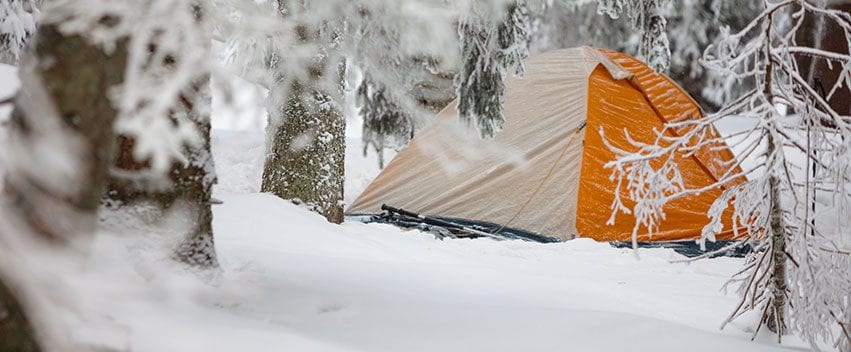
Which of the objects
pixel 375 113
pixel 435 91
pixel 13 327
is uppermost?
pixel 435 91

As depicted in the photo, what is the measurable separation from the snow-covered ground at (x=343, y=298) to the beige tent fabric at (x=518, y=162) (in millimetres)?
1556

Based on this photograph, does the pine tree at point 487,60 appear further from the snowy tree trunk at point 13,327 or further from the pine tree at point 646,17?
the snowy tree trunk at point 13,327

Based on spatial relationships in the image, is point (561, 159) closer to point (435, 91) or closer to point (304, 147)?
point (304, 147)

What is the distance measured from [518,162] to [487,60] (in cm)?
197

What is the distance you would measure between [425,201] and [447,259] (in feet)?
7.77

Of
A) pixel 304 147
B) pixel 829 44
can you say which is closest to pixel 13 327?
pixel 304 147

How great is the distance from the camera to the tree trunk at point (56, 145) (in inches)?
68.4

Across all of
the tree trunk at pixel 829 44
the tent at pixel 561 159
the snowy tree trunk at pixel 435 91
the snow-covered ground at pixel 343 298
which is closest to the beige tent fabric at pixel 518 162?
the tent at pixel 561 159

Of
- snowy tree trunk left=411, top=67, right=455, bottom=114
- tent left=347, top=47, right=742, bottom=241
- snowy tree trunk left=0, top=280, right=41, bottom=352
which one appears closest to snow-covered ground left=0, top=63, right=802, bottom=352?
snowy tree trunk left=0, top=280, right=41, bottom=352

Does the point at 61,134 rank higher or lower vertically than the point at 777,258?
higher

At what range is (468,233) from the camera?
6.53 metres

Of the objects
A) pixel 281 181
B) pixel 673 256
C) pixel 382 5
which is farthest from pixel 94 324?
pixel 673 256

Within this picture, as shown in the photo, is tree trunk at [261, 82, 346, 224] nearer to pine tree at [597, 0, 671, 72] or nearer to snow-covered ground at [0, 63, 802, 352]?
snow-covered ground at [0, 63, 802, 352]

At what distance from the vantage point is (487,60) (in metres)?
4.83
